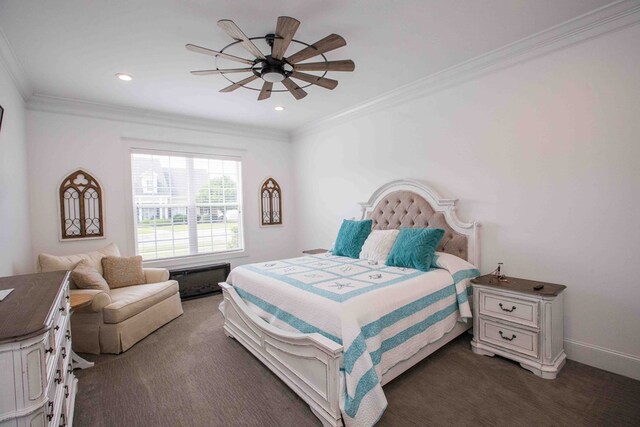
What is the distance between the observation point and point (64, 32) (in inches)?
87.6

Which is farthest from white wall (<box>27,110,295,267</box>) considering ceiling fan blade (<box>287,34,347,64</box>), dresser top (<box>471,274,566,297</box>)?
dresser top (<box>471,274,566,297</box>)

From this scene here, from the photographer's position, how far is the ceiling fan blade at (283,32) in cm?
173

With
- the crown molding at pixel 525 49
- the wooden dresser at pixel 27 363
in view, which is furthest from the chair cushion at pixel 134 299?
the crown molding at pixel 525 49

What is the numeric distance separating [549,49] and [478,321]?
2.42m

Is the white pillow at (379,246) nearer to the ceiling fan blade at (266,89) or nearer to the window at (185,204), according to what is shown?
the ceiling fan blade at (266,89)

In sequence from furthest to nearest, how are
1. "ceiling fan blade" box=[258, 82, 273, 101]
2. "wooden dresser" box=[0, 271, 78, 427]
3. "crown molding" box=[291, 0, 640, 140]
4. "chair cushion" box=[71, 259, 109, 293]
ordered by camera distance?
"chair cushion" box=[71, 259, 109, 293] < "ceiling fan blade" box=[258, 82, 273, 101] < "crown molding" box=[291, 0, 640, 140] < "wooden dresser" box=[0, 271, 78, 427]

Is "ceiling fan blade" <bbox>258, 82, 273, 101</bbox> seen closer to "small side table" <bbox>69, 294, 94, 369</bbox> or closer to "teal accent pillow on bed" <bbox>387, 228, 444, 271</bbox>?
"teal accent pillow on bed" <bbox>387, 228, 444, 271</bbox>

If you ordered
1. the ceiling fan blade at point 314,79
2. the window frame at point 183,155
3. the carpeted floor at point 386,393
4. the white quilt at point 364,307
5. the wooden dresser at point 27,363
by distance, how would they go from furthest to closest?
the window frame at point 183,155, the ceiling fan blade at point 314,79, the carpeted floor at point 386,393, the white quilt at point 364,307, the wooden dresser at point 27,363

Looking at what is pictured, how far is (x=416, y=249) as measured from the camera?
9.07ft

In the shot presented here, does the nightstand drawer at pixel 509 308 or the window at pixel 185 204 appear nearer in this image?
the nightstand drawer at pixel 509 308

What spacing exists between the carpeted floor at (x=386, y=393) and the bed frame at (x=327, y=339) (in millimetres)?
131

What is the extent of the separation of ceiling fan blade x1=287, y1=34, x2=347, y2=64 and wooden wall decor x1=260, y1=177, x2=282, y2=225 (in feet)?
10.6

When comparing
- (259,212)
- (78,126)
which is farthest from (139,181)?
(259,212)

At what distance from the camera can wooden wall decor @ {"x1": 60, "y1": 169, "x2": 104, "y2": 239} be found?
3.55 metres
